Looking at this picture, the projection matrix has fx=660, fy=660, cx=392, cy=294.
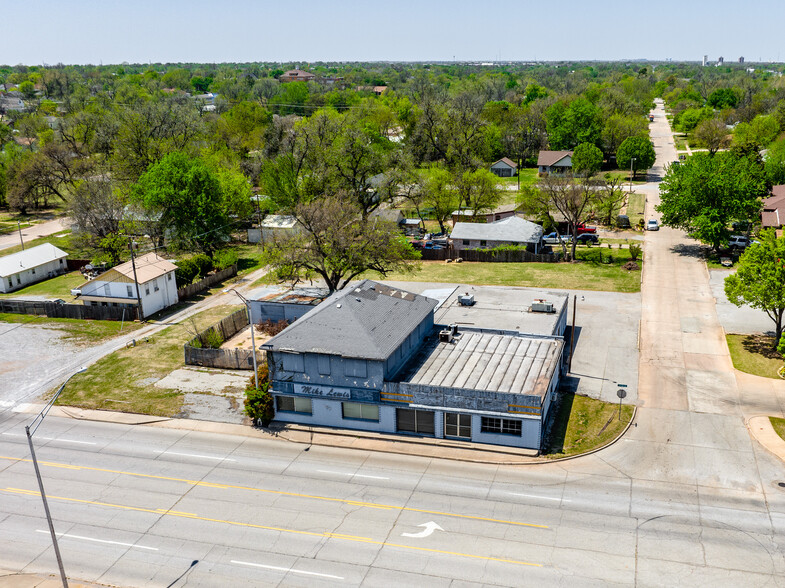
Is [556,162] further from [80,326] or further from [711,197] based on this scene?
[80,326]

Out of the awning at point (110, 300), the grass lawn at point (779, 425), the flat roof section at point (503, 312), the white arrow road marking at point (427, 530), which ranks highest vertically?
the flat roof section at point (503, 312)

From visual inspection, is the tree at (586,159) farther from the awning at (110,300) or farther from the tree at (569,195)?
the awning at (110,300)

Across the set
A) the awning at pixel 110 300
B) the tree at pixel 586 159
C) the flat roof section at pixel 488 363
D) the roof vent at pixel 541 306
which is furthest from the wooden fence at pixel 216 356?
the tree at pixel 586 159

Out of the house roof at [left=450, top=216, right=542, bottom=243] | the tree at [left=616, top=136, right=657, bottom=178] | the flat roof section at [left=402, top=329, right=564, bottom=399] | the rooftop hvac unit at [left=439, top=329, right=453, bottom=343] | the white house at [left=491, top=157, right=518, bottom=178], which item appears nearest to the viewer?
the flat roof section at [left=402, top=329, right=564, bottom=399]

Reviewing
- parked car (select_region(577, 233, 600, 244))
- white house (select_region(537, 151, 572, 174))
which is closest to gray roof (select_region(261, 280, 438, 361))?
parked car (select_region(577, 233, 600, 244))

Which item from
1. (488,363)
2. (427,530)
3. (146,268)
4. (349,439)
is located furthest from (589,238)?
(427,530)

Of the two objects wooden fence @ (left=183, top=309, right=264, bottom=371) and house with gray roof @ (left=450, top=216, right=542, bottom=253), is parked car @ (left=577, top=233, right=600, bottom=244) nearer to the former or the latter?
house with gray roof @ (left=450, top=216, right=542, bottom=253)
